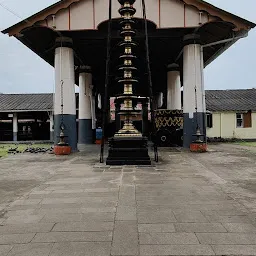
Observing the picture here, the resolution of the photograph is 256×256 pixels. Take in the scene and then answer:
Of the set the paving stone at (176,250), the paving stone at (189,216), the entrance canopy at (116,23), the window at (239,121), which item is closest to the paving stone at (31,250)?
the paving stone at (176,250)

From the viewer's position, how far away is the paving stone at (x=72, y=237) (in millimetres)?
3250

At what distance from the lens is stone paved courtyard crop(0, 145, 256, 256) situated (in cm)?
309

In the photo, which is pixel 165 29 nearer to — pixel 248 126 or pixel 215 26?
pixel 215 26

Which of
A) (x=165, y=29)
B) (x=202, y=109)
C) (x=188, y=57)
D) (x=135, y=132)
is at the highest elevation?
(x=165, y=29)

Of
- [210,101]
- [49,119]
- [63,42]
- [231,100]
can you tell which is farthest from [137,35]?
[231,100]

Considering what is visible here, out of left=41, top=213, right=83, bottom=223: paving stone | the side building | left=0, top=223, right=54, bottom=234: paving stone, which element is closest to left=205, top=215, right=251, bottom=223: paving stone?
left=41, top=213, right=83, bottom=223: paving stone

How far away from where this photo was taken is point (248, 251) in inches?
116

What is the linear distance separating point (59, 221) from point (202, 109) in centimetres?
1091

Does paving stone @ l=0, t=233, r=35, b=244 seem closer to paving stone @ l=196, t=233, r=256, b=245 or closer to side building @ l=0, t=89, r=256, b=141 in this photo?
paving stone @ l=196, t=233, r=256, b=245

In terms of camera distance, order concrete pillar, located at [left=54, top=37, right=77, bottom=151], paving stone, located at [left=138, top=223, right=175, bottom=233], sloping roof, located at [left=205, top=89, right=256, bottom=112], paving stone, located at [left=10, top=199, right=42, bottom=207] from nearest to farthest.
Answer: paving stone, located at [left=138, top=223, right=175, bottom=233]
paving stone, located at [left=10, top=199, right=42, bottom=207]
concrete pillar, located at [left=54, top=37, right=77, bottom=151]
sloping roof, located at [left=205, top=89, right=256, bottom=112]

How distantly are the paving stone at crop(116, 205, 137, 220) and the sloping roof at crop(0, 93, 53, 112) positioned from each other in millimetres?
22103

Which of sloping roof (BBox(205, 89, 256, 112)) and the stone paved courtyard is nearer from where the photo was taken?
the stone paved courtyard

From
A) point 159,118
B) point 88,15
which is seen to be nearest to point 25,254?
point 88,15

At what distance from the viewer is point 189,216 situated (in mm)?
4078
